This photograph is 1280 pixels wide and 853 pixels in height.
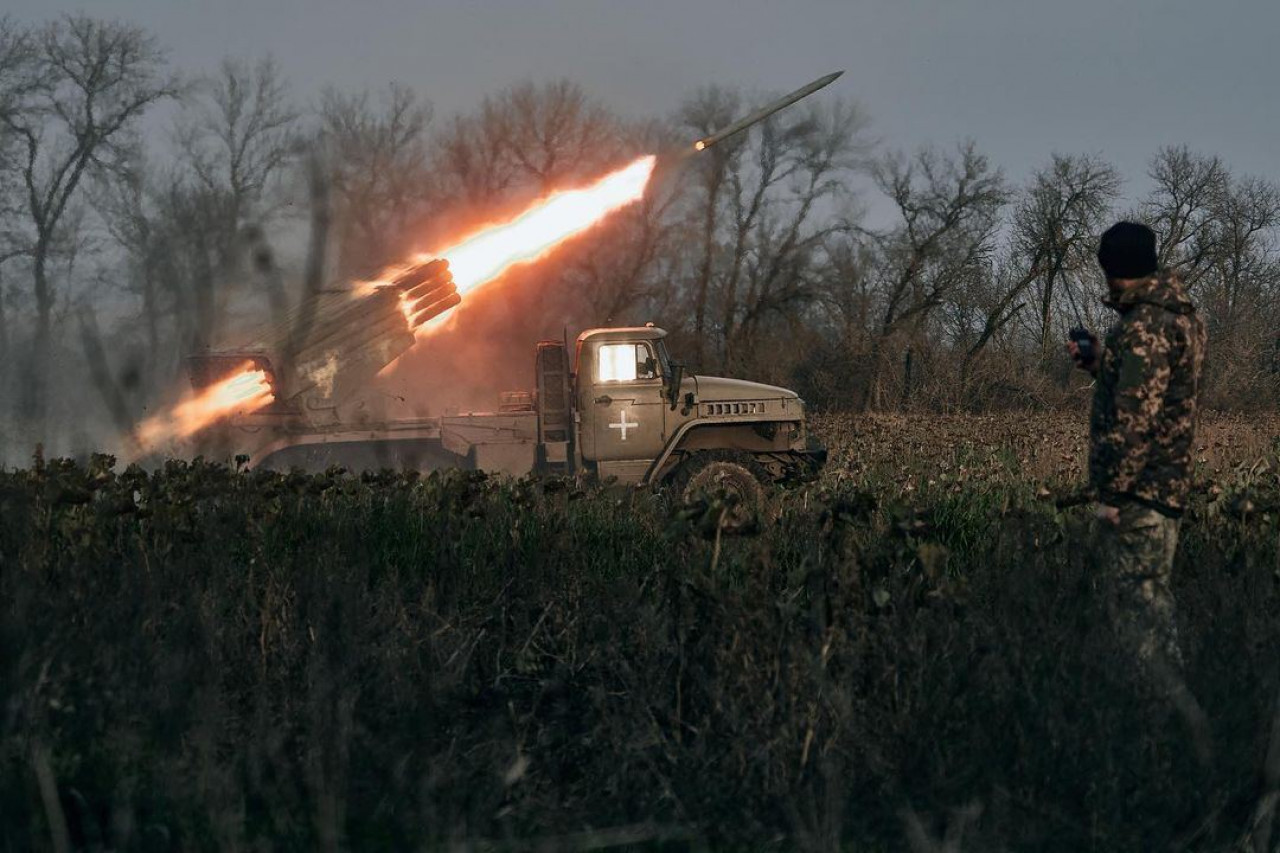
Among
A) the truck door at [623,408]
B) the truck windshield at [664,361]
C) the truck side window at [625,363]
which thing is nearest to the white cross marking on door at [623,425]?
the truck door at [623,408]

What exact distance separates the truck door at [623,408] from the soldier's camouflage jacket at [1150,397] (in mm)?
8403

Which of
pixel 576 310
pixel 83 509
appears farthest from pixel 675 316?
pixel 83 509

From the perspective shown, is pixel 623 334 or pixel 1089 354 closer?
pixel 1089 354

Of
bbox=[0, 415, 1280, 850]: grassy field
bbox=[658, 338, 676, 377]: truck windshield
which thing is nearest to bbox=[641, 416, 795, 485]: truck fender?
bbox=[658, 338, 676, 377]: truck windshield

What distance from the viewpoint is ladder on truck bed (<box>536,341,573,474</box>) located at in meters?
13.7

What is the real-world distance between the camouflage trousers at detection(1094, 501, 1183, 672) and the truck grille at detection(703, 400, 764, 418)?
27.5ft

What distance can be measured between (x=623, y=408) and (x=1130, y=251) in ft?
28.1

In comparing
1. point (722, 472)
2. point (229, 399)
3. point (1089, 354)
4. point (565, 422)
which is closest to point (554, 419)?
point (565, 422)

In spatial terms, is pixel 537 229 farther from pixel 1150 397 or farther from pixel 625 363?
pixel 1150 397

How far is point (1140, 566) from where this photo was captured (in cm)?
529

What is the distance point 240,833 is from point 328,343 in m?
11.0

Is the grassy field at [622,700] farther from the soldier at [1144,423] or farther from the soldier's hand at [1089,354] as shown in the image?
the soldier's hand at [1089,354]

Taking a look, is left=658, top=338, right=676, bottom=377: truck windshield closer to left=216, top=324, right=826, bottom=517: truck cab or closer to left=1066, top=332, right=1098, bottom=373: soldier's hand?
left=216, top=324, right=826, bottom=517: truck cab

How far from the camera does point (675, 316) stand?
4109 centimetres
